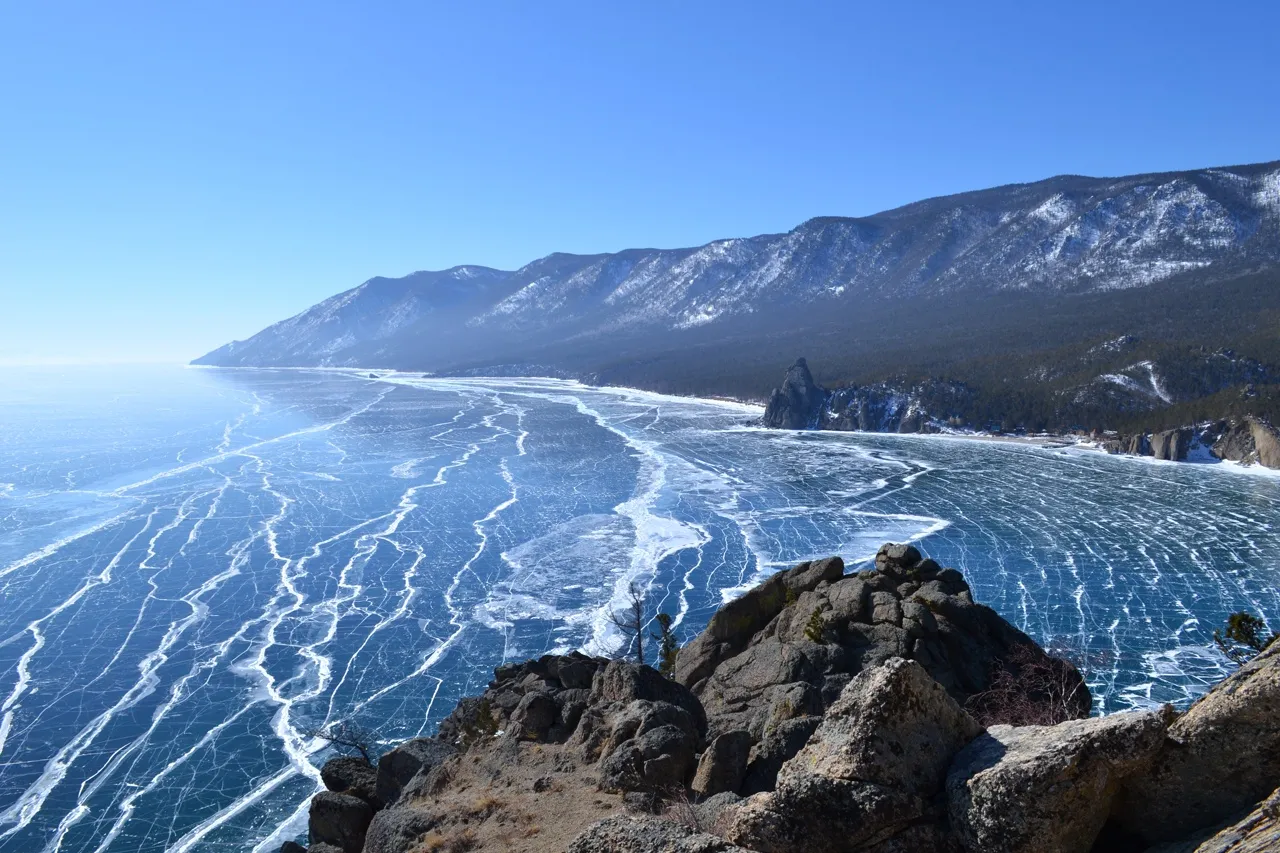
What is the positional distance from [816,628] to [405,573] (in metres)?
35.3

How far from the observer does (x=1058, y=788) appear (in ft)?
30.2

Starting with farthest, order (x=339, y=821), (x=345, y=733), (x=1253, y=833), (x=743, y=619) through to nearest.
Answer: (x=345, y=733) → (x=743, y=619) → (x=339, y=821) → (x=1253, y=833)

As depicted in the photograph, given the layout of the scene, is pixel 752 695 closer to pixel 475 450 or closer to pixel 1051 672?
pixel 1051 672

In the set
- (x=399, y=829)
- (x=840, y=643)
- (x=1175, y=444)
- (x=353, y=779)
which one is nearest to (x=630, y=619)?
(x=840, y=643)

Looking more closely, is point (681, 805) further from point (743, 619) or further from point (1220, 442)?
point (1220, 442)

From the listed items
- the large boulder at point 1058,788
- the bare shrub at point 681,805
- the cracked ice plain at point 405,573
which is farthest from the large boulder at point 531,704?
the large boulder at point 1058,788

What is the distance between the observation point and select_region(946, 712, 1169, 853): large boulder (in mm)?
9172

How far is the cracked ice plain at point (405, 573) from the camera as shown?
32188 mm

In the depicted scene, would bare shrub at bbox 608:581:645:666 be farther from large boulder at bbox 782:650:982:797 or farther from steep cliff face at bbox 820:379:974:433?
steep cliff face at bbox 820:379:974:433

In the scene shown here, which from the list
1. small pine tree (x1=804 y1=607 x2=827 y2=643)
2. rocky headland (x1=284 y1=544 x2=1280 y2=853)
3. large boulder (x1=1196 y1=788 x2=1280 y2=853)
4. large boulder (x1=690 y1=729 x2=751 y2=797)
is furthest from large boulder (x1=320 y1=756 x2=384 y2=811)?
large boulder (x1=1196 y1=788 x2=1280 y2=853)

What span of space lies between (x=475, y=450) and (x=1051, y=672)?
304ft

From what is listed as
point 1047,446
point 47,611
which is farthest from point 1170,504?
point 47,611

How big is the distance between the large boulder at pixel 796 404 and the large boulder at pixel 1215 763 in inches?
5578

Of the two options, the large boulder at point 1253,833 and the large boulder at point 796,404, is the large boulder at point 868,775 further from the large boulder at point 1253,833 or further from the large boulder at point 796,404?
the large boulder at point 796,404
